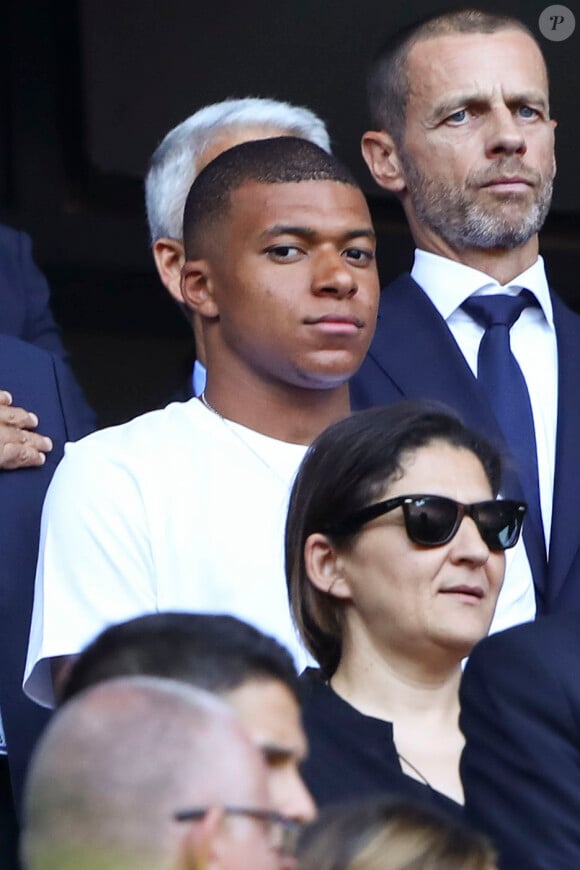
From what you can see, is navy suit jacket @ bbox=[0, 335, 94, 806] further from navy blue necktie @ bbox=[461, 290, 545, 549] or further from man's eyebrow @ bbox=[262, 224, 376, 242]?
navy blue necktie @ bbox=[461, 290, 545, 549]

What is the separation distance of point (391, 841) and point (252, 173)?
153 cm

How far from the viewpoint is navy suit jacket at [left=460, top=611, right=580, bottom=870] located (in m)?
2.32

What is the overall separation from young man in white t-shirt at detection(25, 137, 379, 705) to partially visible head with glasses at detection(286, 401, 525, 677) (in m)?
0.19

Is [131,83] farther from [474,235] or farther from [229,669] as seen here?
[229,669]

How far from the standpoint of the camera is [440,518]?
102 inches

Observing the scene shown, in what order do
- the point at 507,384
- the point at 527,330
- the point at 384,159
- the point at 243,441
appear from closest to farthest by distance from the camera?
the point at 243,441 → the point at 507,384 → the point at 527,330 → the point at 384,159

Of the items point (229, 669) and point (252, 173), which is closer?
point (229, 669)

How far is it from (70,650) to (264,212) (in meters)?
0.73

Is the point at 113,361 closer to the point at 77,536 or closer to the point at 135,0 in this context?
the point at 135,0

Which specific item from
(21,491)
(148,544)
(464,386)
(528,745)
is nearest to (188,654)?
(528,745)

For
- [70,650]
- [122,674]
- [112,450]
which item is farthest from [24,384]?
[122,674]

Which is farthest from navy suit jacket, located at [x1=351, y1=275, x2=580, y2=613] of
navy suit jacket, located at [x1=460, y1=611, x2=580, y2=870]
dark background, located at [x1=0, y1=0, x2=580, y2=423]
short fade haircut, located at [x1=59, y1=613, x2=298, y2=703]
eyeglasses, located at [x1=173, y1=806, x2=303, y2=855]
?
eyeglasses, located at [x1=173, y1=806, x2=303, y2=855]

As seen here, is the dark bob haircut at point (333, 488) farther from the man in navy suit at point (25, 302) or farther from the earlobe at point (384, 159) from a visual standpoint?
the earlobe at point (384, 159)

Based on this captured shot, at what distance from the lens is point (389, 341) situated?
3.50 m
